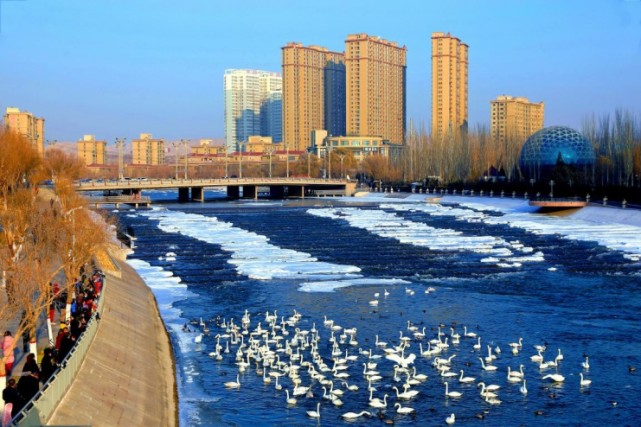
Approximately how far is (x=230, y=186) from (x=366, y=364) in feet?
295

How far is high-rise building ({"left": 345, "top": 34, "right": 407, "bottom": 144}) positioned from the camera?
18562cm

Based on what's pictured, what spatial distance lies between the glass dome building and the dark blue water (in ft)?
107

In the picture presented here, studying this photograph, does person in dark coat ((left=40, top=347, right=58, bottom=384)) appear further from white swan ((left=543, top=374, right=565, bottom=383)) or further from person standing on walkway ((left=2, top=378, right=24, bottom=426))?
white swan ((left=543, top=374, right=565, bottom=383))

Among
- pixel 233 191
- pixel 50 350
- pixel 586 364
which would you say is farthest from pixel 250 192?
pixel 50 350

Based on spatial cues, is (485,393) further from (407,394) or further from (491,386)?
(407,394)

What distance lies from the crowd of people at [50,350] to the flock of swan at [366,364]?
3178mm

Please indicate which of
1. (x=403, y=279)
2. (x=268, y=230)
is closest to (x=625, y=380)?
(x=403, y=279)

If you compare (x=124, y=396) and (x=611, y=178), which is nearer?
(x=124, y=396)

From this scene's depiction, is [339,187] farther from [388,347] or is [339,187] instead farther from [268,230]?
[388,347]

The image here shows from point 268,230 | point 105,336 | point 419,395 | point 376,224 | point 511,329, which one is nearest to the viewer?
point 419,395

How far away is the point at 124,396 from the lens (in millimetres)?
15227

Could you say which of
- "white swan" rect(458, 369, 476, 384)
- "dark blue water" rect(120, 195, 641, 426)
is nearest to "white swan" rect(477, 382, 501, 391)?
"dark blue water" rect(120, 195, 641, 426)

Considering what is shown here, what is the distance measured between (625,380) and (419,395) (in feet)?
15.0

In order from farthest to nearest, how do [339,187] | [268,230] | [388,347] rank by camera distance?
[339,187], [268,230], [388,347]
